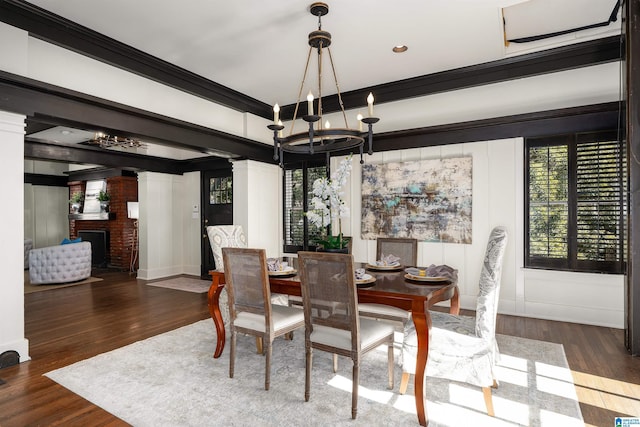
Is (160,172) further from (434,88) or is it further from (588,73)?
(588,73)

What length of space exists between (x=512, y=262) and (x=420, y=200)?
132cm

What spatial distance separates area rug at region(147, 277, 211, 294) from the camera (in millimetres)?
5941

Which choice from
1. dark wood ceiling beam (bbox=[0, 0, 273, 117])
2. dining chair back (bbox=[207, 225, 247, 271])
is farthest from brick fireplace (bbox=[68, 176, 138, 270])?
dining chair back (bbox=[207, 225, 247, 271])

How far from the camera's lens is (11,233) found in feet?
9.34

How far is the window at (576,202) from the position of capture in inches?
147

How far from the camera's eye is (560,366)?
276 cm

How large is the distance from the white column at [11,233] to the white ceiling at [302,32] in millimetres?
1050

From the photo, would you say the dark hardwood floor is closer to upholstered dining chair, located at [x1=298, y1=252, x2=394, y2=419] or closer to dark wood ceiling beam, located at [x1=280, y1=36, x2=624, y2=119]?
upholstered dining chair, located at [x1=298, y1=252, x2=394, y2=419]

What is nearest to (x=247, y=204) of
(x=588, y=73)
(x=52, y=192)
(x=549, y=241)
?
(x=549, y=241)

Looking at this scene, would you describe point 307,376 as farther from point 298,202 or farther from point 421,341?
point 298,202

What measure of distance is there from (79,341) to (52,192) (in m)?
8.77

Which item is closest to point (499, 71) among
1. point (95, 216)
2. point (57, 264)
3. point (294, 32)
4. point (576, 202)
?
point (576, 202)

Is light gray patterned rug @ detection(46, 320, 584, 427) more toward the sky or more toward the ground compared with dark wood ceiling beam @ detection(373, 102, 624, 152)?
more toward the ground

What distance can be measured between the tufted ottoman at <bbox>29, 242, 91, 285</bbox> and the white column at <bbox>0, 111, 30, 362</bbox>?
13.0 ft
